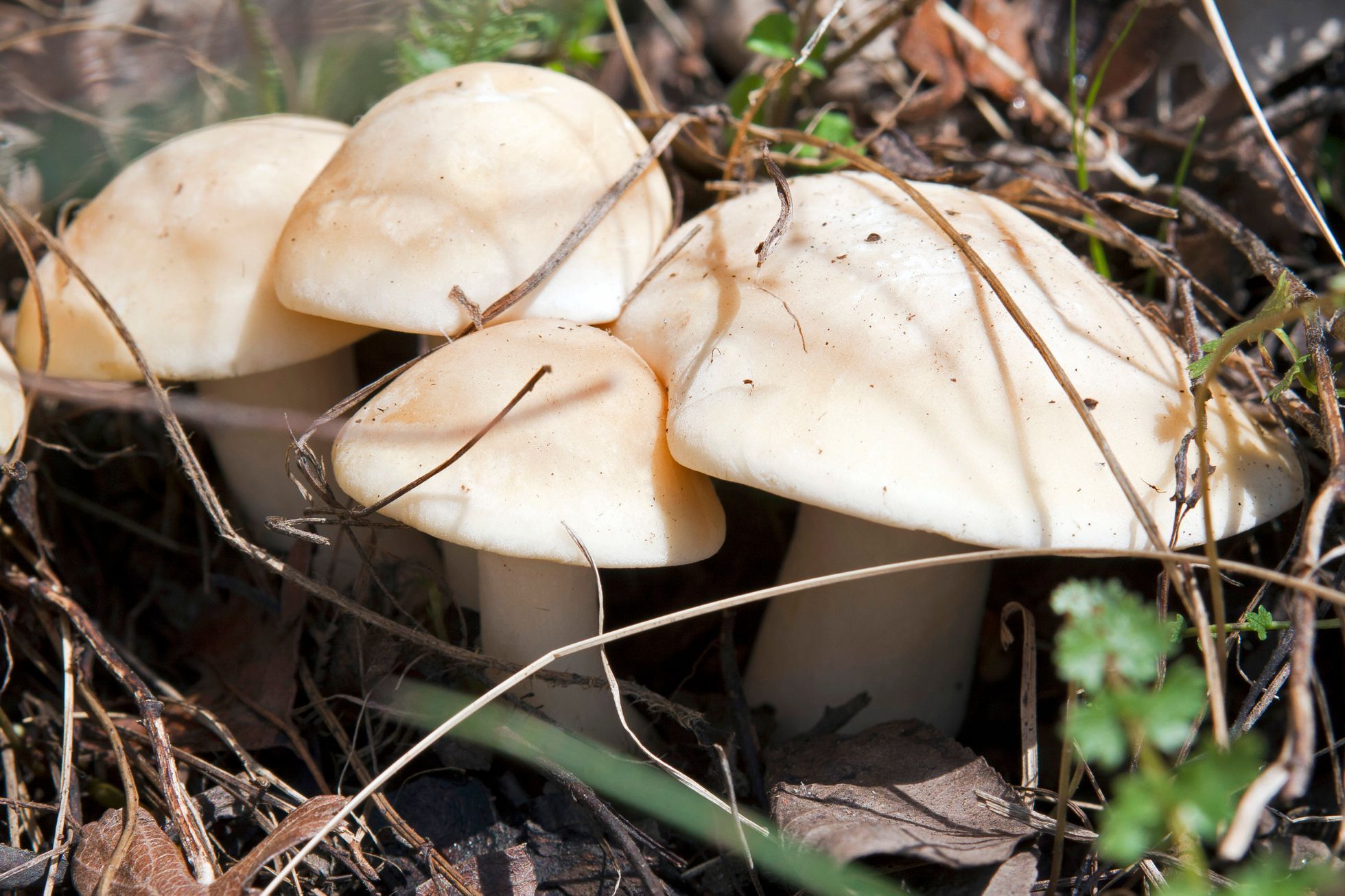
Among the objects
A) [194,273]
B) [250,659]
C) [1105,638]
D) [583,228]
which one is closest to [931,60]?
[583,228]

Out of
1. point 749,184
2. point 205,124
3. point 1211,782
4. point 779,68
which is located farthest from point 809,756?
point 205,124

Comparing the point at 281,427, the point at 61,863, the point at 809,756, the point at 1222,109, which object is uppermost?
the point at 1222,109

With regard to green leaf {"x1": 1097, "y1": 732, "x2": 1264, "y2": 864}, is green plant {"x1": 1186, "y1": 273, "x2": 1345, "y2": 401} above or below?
above

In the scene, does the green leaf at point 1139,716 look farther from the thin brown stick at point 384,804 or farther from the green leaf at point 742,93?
the green leaf at point 742,93

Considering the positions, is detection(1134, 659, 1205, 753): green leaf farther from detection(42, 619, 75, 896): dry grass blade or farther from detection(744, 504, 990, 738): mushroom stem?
detection(42, 619, 75, 896): dry grass blade

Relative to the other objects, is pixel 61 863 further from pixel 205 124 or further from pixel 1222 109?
pixel 1222 109

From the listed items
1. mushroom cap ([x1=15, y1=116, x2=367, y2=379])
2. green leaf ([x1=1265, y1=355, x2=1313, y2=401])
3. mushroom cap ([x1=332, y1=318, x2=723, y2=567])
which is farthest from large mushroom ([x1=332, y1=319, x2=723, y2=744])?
green leaf ([x1=1265, y1=355, x2=1313, y2=401])

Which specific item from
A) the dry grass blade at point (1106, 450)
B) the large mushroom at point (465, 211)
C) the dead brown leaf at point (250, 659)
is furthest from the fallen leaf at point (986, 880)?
the dead brown leaf at point (250, 659)
